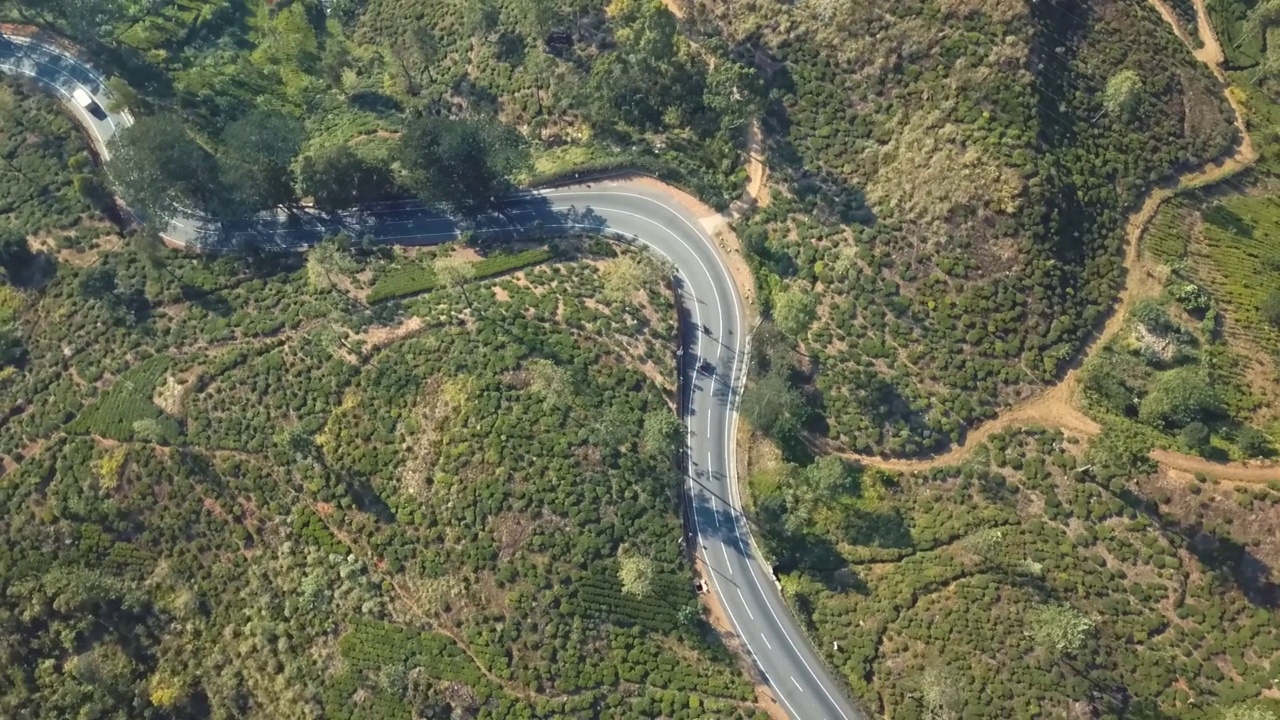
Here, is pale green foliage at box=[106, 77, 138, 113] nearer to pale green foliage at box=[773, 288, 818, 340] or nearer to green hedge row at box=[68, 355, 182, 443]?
green hedge row at box=[68, 355, 182, 443]

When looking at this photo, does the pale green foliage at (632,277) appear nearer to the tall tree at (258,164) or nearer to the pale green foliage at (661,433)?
the pale green foliage at (661,433)

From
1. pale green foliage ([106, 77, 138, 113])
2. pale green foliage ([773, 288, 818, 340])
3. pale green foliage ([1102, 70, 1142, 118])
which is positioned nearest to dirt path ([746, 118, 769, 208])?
pale green foliage ([773, 288, 818, 340])

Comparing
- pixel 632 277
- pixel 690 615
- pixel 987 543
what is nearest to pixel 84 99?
pixel 632 277

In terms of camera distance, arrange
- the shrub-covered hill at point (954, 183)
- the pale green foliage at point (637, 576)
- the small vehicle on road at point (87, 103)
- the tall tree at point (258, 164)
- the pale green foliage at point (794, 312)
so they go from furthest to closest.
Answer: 1. the small vehicle on road at point (87, 103)
2. the tall tree at point (258, 164)
3. the pale green foliage at point (794, 312)
4. the shrub-covered hill at point (954, 183)
5. the pale green foliage at point (637, 576)

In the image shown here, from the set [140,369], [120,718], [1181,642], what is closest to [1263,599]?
[1181,642]

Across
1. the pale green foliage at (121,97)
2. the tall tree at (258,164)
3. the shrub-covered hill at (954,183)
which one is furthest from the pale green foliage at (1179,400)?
the pale green foliage at (121,97)

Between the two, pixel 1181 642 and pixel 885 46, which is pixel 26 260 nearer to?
pixel 885 46

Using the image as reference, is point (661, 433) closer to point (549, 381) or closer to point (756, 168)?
point (549, 381)
